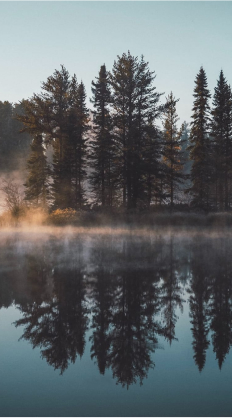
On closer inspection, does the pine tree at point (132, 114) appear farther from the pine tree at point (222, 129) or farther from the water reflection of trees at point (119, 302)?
the water reflection of trees at point (119, 302)

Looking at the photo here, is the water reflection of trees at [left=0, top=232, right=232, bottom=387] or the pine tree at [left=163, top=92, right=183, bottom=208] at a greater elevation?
the pine tree at [left=163, top=92, right=183, bottom=208]

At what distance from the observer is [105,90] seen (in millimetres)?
36219

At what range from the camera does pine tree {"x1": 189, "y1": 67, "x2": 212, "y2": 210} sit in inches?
1495

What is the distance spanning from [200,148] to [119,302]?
3345 centimetres

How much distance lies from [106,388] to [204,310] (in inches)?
131

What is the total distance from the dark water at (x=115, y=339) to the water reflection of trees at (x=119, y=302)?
2 centimetres

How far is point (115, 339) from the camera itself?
18.2 ft

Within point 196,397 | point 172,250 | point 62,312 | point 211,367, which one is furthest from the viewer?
point 172,250

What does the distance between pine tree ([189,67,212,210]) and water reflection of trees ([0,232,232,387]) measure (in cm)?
2521

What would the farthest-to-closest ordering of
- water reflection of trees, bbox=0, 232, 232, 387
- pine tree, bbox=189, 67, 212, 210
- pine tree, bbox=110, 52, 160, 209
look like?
pine tree, bbox=189, 67, 212, 210
pine tree, bbox=110, 52, 160, 209
water reflection of trees, bbox=0, 232, 232, 387

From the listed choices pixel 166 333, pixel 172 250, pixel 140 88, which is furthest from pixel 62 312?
pixel 140 88

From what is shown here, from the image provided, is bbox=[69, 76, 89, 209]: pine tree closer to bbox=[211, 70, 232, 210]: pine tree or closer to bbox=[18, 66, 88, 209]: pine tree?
bbox=[18, 66, 88, 209]: pine tree

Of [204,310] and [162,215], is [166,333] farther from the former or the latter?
[162,215]

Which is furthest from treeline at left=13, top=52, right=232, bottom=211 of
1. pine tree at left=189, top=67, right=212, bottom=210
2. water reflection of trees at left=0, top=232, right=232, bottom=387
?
water reflection of trees at left=0, top=232, right=232, bottom=387
